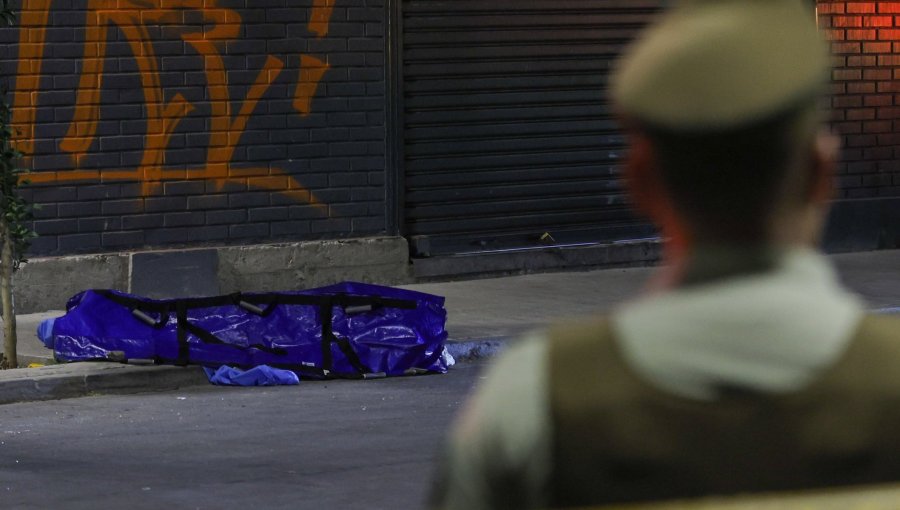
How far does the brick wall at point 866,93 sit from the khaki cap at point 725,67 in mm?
15206

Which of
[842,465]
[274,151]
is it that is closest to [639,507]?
[842,465]

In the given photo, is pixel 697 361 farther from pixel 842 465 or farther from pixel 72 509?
pixel 72 509

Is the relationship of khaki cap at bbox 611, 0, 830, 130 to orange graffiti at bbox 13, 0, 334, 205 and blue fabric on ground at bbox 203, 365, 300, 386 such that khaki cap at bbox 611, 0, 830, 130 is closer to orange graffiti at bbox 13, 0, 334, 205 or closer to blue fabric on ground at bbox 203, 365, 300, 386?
blue fabric on ground at bbox 203, 365, 300, 386

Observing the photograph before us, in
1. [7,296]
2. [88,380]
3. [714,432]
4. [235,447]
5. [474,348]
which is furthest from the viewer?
[474,348]

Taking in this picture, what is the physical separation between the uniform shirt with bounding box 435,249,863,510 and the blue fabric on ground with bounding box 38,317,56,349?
9151 mm

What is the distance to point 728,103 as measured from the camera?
147 cm

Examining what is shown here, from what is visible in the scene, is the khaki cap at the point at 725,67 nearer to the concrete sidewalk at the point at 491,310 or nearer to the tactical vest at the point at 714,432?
the tactical vest at the point at 714,432

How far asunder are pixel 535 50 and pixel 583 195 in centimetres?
136

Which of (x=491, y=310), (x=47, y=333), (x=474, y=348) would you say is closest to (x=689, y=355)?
(x=47, y=333)

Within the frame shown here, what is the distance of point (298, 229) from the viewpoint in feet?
45.5

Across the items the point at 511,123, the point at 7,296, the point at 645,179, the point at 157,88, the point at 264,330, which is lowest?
the point at 264,330

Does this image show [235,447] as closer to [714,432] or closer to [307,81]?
[307,81]

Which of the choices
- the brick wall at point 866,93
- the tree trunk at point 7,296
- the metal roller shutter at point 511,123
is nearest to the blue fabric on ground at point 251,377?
the tree trunk at point 7,296

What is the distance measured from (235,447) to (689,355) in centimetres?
671
